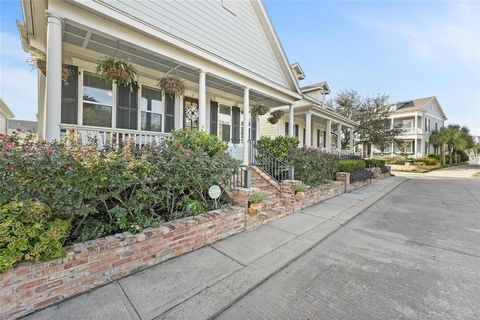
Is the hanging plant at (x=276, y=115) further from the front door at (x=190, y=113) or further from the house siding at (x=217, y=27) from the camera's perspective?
the front door at (x=190, y=113)

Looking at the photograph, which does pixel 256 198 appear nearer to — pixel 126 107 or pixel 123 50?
pixel 126 107

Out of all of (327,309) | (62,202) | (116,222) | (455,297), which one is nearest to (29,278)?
(62,202)

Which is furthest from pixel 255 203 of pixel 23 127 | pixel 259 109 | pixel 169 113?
pixel 23 127

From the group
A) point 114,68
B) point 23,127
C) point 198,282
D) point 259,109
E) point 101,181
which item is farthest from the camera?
point 259,109

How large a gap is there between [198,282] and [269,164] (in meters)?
5.44

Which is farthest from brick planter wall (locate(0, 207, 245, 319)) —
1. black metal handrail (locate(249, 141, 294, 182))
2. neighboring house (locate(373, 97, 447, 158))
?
neighboring house (locate(373, 97, 447, 158))

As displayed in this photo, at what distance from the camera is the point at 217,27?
276 inches

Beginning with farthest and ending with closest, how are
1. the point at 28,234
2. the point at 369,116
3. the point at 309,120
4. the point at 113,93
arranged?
the point at 369,116 < the point at 309,120 < the point at 113,93 < the point at 28,234

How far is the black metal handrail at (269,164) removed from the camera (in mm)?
7261

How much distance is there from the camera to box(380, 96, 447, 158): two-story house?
88.0 ft

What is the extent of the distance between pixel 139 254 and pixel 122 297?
0.57 meters

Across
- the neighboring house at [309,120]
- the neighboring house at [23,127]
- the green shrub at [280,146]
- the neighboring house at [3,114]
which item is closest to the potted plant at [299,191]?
the green shrub at [280,146]

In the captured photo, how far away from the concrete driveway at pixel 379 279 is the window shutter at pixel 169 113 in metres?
5.99

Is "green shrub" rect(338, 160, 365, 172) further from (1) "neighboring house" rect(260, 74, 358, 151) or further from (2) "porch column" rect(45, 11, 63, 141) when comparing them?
(2) "porch column" rect(45, 11, 63, 141)
